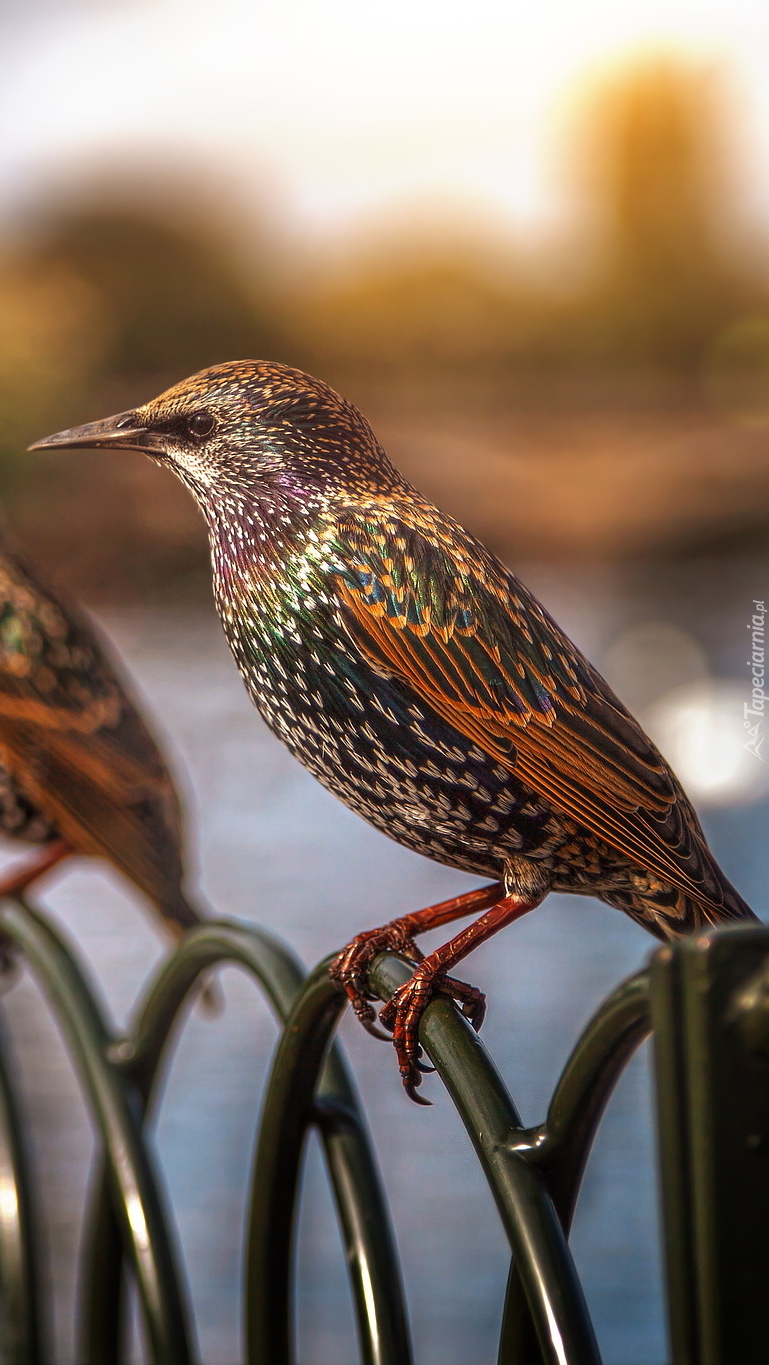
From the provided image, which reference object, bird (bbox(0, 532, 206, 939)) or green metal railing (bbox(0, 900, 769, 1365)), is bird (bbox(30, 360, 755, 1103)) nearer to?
green metal railing (bbox(0, 900, 769, 1365))

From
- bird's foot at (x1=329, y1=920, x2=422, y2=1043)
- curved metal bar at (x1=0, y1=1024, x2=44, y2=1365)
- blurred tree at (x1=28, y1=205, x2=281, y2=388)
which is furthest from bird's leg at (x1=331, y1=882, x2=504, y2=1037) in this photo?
curved metal bar at (x1=0, y1=1024, x2=44, y2=1365)

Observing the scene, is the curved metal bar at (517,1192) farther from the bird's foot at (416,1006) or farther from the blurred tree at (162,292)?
the blurred tree at (162,292)

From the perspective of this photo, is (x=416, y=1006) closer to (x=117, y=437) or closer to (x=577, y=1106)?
(x=577, y=1106)

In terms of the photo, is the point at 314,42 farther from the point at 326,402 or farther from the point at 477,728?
the point at 477,728

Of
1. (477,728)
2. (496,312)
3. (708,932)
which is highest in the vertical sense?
(496,312)

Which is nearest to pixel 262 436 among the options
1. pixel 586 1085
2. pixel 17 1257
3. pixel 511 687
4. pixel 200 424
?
pixel 200 424

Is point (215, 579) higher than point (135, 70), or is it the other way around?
point (135, 70)

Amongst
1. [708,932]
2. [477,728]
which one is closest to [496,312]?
[477,728]
